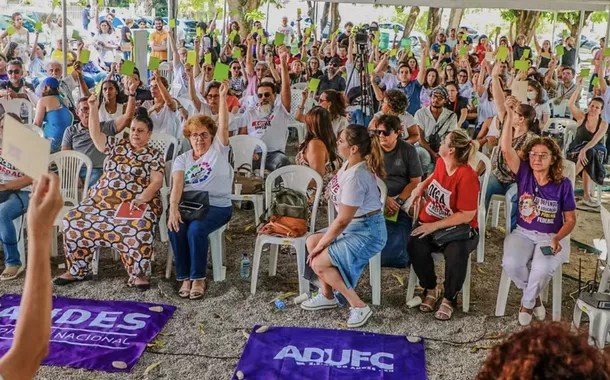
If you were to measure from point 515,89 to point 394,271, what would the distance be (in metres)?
1.68

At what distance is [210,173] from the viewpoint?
4.50 metres

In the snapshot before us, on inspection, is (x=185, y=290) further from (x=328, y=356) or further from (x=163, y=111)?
(x=163, y=111)

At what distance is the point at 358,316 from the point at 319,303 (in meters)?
0.29

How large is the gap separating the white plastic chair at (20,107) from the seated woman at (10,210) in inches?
81.7

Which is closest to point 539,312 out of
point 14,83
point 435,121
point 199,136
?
point 199,136

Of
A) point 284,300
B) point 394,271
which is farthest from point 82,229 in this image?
point 394,271

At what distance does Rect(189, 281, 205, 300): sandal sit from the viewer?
4.32 meters

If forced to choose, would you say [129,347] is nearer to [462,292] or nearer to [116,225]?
[116,225]

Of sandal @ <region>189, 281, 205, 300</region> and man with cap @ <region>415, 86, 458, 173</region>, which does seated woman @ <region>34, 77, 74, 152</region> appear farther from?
man with cap @ <region>415, 86, 458, 173</region>

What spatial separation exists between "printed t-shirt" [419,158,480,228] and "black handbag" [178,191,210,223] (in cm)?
142

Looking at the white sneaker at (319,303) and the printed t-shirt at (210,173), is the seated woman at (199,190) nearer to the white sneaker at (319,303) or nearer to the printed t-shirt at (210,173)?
the printed t-shirt at (210,173)

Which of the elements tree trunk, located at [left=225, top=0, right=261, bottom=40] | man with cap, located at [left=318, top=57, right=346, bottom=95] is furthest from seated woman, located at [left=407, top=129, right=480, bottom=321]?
tree trunk, located at [left=225, top=0, right=261, bottom=40]

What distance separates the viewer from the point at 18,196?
4633mm

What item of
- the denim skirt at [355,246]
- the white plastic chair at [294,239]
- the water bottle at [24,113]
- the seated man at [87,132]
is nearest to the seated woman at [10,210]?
the seated man at [87,132]
